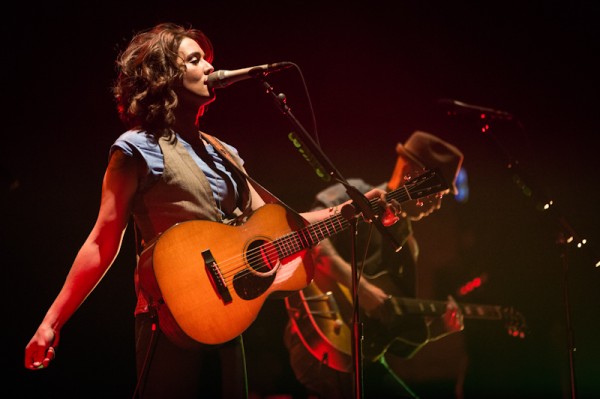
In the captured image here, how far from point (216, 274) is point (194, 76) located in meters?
0.86

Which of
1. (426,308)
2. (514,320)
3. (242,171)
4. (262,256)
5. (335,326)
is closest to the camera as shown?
(262,256)

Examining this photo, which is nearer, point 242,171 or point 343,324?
point 242,171

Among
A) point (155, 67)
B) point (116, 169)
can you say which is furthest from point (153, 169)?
point (155, 67)

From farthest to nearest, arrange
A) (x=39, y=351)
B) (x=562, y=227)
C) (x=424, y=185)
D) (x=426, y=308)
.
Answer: (x=426, y=308), (x=562, y=227), (x=424, y=185), (x=39, y=351)

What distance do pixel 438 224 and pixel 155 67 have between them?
347 cm

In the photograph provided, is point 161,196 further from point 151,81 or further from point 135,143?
point 151,81

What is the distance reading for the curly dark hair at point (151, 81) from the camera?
2.41m

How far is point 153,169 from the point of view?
221 cm

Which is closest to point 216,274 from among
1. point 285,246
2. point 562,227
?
point 285,246

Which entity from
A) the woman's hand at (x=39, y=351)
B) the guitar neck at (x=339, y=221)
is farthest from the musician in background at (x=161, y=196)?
the guitar neck at (x=339, y=221)

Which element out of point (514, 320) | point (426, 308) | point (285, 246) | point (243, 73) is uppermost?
point (243, 73)

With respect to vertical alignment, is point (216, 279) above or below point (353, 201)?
below

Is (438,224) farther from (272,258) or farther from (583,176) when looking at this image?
(272,258)

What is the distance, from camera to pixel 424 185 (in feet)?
8.08
